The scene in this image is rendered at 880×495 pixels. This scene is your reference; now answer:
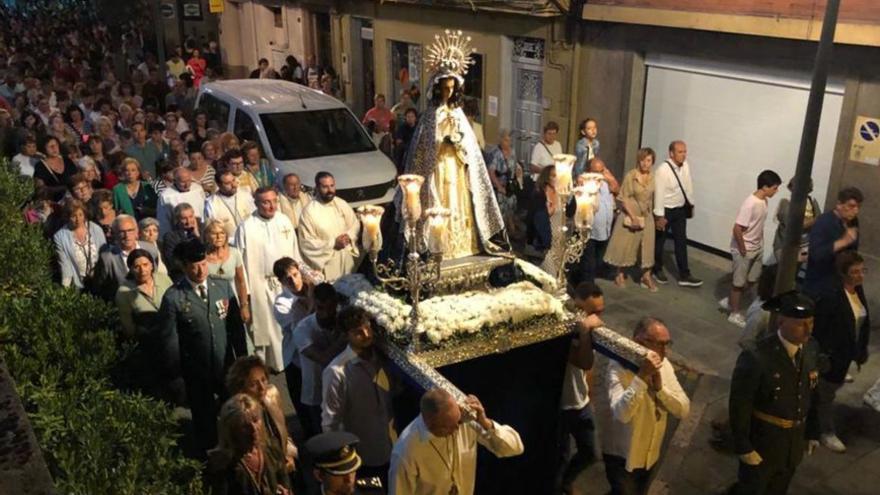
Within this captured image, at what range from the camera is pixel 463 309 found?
5816mm

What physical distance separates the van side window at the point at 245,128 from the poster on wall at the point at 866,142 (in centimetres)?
810

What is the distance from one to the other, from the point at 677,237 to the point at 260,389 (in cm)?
692

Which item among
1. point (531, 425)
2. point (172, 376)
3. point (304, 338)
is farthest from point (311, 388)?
point (531, 425)

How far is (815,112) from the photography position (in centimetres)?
593

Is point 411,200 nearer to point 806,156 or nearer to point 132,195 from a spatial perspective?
point 806,156

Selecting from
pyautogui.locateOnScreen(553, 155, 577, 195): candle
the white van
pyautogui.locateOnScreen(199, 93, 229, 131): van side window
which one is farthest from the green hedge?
pyautogui.locateOnScreen(199, 93, 229, 131): van side window

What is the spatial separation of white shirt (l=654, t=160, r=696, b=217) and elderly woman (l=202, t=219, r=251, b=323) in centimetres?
516

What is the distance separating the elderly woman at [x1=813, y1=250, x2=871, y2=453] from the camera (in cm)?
636

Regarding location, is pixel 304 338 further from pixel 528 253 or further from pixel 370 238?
pixel 528 253

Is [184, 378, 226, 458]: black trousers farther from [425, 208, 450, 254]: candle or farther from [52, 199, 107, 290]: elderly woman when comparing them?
[425, 208, 450, 254]: candle

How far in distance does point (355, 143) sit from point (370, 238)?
24.5 feet

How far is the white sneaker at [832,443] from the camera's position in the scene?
22.0 feet

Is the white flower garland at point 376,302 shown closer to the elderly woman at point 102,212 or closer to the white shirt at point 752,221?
the elderly woman at point 102,212

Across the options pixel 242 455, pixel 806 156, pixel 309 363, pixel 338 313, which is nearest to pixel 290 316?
pixel 309 363
